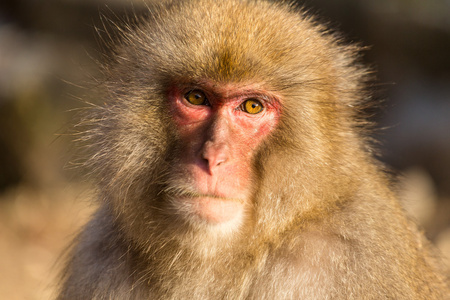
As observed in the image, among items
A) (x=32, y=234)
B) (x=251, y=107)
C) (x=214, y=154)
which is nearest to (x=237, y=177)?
(x=214, y=154)

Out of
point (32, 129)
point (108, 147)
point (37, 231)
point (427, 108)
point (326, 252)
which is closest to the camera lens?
point (326, 252)

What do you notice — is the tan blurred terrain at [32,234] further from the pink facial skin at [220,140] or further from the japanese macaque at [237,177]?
the pink facial skin at [220,140]

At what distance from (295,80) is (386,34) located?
7.25m

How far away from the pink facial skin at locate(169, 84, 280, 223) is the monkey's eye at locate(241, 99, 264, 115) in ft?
0.06

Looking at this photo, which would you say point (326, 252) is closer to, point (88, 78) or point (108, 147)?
point (108, 147)

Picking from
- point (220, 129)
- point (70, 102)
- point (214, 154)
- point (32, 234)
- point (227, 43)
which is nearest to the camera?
point (214, 154)

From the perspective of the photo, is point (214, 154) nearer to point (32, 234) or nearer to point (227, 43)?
point (227, 43)

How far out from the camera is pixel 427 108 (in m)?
9.74

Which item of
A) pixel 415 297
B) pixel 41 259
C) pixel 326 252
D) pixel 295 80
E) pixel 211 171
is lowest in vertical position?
pixel 41 259

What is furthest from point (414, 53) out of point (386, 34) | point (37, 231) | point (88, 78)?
point (88, 78)

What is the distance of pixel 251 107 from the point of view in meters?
3.15

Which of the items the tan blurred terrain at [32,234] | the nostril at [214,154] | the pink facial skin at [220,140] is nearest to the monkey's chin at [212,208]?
the pink facial skin at [220,140]

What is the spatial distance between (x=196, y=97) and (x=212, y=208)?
65 centimetres

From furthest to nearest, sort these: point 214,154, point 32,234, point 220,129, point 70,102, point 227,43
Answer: point 70,102 < point 32,234 < point 227,43 < point 220,129 < point 214,154
